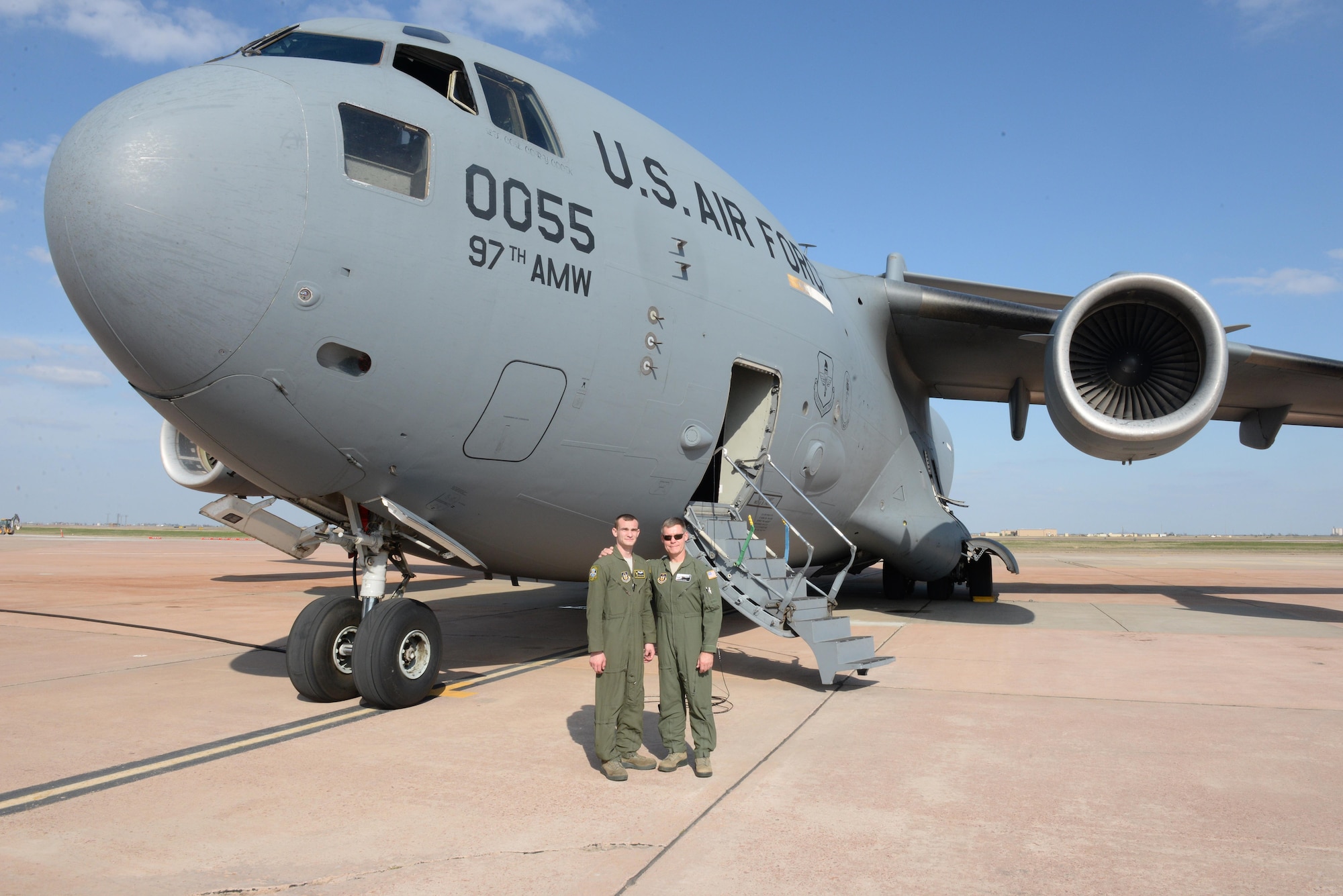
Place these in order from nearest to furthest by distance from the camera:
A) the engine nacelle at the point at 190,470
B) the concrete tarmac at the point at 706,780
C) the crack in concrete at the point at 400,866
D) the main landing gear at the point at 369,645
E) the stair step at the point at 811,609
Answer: the crack in concrete at the point at 400,866
the concrete tarmac at the point at 706,780
the main landing gear at the point at 369,645
the stair step at the point at 811,609
the engine nacelle at the point at 190,470

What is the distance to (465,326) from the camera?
5207 mm

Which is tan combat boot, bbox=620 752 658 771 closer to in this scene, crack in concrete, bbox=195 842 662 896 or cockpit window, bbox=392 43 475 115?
crack in concrete, bbox=195 842 662 896

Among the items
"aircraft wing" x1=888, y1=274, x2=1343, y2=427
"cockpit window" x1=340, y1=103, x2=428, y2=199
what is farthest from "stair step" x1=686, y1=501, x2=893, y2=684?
"aircraft wing" x1=888, y1=274, x2=1343, y2=427

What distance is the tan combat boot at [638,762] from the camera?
464cm

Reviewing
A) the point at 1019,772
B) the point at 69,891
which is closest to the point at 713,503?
the point at 1019,772

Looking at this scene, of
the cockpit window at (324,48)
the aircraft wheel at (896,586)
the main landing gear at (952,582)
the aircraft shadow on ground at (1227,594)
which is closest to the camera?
the cockpit window at (324,48)

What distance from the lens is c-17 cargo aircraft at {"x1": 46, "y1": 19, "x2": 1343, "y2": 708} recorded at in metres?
4.54

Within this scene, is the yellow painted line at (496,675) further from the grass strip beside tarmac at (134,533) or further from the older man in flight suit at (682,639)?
the grass strip beside tarmac at (134,533)

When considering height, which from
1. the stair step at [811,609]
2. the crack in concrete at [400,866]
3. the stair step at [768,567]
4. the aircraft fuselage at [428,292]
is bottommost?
the crack in concrete at [400,866]

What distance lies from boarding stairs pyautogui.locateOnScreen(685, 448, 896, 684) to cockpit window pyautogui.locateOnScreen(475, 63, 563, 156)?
3151mm

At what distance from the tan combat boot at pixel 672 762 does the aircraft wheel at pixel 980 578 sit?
36.6ft

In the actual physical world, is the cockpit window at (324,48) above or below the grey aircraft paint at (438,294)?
above

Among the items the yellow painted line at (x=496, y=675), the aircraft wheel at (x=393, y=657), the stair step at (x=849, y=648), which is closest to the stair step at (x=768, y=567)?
the stair step at (x=849, y=648)

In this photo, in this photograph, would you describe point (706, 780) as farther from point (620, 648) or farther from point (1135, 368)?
point (1135, 368)
